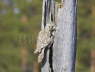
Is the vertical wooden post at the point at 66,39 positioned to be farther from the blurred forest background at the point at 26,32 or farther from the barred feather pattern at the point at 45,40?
the blurred forest background at the point at 26,32

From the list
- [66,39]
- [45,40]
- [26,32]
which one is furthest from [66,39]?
[26,32]

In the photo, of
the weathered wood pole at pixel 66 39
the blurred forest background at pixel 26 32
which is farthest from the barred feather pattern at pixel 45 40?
the blurred forest background at pixel 26 32

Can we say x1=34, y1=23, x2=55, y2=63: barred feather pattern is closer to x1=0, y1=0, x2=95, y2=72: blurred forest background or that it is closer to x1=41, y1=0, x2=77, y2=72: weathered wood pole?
x1=41, y1=0, x2=77, y2=72: weathered wood pole

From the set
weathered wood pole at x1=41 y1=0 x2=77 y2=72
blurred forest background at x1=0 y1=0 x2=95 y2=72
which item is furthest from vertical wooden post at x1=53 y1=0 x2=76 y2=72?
blurred forest background at x1=0 y1=0 x2=95 y2=72

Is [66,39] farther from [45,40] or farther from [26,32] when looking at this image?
[26,32]

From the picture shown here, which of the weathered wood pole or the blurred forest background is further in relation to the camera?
the blurred forest background

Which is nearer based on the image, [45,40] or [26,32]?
[45,40]

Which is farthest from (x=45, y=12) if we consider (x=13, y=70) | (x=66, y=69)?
(x=13, y=70)
